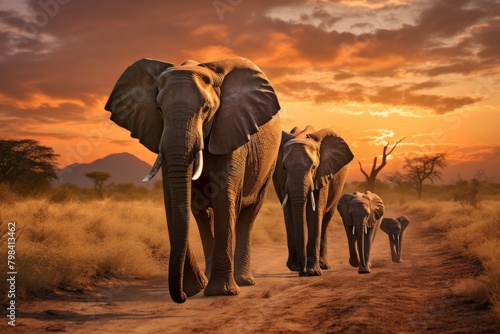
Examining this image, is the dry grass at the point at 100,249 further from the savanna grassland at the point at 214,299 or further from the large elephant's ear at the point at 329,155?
the large elephant's ear at the point at 329,155

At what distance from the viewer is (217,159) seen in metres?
9.34

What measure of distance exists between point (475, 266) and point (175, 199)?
7679 millimetres

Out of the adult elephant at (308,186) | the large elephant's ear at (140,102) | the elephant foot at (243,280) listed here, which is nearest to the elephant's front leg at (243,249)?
the elephant foot at (243,280)

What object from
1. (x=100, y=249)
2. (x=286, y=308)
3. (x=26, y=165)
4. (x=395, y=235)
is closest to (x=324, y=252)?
(x=395, y=235)

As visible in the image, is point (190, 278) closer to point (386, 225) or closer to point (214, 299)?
point (214, 299)

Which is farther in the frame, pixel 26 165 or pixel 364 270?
pixel 26 165

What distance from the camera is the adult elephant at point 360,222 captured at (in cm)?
1314

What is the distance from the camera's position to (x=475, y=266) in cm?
1270

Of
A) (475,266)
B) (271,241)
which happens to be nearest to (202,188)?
(475,266)

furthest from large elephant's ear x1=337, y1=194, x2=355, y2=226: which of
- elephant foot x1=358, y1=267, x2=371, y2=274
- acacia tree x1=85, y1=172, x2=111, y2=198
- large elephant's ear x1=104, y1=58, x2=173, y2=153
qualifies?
acacia tree x1=85, y1=172, x2=111, y2=198

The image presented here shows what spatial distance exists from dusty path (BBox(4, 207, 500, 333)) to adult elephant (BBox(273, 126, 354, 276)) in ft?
2.08

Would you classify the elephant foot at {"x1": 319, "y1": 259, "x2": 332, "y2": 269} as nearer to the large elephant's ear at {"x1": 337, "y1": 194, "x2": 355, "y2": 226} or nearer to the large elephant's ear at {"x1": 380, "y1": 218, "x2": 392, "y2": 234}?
the large elephant's ear at {"x1": 337, "y1": 194, "x2": 355, "y2": 226}

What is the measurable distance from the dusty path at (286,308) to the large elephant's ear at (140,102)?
8.74 feet

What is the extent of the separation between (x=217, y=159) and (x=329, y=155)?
220 inches
